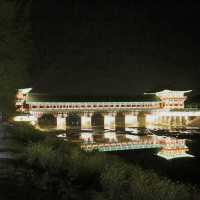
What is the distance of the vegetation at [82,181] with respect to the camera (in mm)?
9219

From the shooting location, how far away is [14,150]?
64.8 ft

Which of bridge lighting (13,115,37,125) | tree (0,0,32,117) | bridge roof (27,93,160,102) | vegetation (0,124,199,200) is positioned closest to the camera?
vegetation (0,124,199,200)

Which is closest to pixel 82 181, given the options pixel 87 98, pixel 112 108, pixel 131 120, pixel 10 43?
pixel 10 43

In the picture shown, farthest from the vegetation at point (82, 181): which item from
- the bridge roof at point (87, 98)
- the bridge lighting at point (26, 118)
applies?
the bridge roof at point (87, 98)

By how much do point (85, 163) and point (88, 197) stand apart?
12.1 feet

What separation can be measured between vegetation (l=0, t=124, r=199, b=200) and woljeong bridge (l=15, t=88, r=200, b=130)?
5693 cm

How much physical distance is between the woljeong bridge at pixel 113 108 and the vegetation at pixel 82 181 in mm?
56930

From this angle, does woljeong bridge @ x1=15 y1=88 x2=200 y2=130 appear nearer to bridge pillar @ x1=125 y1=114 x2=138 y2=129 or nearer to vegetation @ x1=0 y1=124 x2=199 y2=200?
bridge pillar @ x1=125 y1=114 x2=138 y2=129

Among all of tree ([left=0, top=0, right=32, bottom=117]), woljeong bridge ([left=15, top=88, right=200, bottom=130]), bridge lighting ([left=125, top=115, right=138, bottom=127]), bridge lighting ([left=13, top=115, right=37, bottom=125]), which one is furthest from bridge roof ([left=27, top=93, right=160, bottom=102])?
tree ([left=0, top=0, right=32, bottom=117])

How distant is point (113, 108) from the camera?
257ft

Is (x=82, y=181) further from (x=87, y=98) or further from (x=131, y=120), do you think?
(x=87, y=98)

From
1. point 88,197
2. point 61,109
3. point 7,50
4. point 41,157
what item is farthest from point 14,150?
point 61,109

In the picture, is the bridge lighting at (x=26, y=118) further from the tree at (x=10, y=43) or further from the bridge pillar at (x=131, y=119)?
the tree at (x=10, y=43)

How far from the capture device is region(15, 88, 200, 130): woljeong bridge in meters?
74.2
